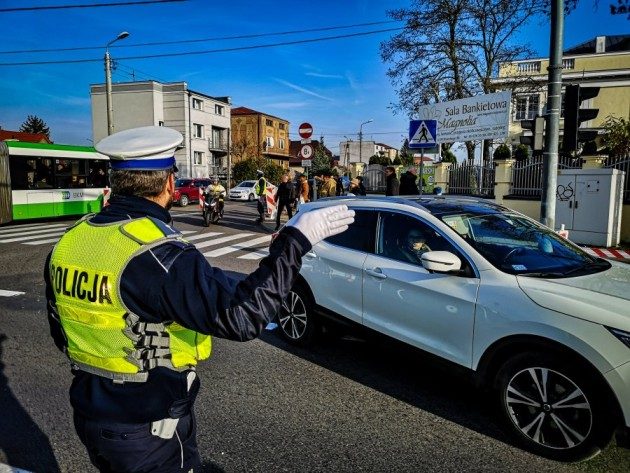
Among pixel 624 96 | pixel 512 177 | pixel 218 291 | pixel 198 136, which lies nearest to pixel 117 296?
pixel 218 291

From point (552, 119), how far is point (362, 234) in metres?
4.93

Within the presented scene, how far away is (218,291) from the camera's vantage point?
137 centimetres

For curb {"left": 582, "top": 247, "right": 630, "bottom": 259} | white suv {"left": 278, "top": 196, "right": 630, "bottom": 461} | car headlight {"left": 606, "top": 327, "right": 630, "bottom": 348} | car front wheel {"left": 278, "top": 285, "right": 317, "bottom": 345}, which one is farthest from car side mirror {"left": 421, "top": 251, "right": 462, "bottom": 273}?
curb {"left": 582, "top": 247, "right": 630, "bottom": 259}

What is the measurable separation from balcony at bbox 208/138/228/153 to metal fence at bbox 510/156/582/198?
40.2m

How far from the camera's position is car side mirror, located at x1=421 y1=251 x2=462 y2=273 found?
3.33 metres

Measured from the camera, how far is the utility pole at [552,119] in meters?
7.18

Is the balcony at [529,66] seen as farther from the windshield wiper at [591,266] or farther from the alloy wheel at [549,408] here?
the alloy wheel at [549,408]

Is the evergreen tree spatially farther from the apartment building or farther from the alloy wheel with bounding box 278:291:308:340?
the alloy wheel with bounding box 278:291:308:340

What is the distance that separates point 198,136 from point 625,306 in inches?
1927

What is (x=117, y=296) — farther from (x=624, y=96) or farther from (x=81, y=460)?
(x=624, y=96)

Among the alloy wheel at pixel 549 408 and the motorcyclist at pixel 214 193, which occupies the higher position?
the motorcyclist at pixel 214 193

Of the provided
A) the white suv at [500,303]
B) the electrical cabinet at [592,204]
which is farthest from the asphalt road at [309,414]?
the electrical cabinet at [592,204]

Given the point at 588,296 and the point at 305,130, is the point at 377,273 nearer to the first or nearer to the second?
the point at 588,296

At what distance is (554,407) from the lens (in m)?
2.88
